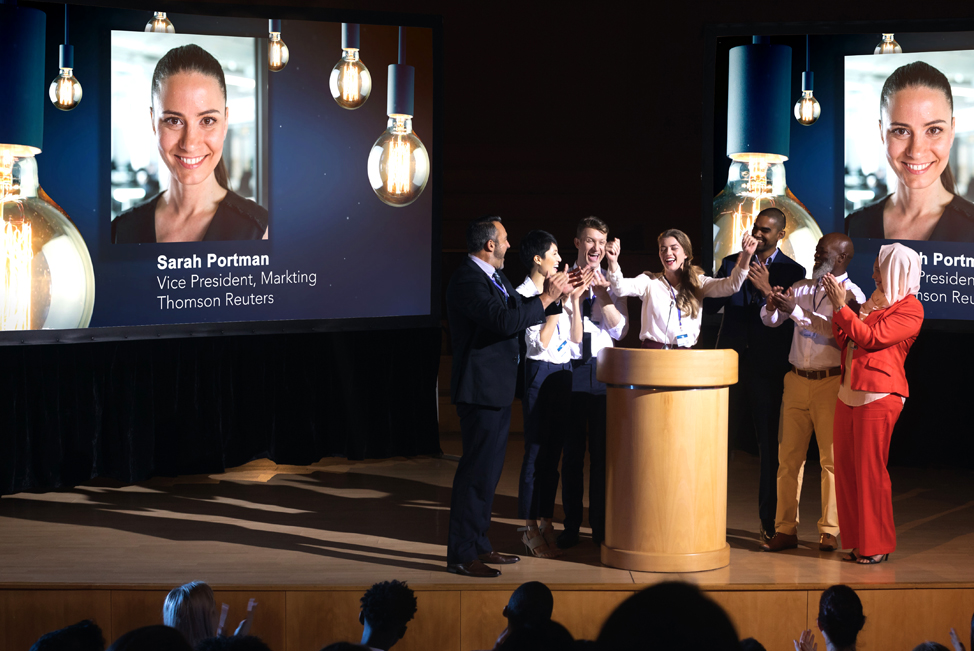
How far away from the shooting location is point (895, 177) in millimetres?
5266

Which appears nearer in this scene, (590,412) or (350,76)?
(590,412)

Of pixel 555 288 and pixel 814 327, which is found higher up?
pixel 555 288

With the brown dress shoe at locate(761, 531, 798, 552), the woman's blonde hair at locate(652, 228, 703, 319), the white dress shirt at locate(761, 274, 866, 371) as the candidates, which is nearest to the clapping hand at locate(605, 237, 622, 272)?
the woman's blonde hair at locate(652, 228, 703, 319)

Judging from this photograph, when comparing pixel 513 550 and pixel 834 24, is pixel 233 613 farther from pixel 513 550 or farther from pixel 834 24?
pixel 834 24

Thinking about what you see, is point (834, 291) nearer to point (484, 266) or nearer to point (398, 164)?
point (484, 266)

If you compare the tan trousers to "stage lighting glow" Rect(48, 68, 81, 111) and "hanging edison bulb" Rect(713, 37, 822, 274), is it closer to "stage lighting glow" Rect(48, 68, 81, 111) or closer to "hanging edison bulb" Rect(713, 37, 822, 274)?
"hanging edison bulb" Rect(713, 37, 822, 274)

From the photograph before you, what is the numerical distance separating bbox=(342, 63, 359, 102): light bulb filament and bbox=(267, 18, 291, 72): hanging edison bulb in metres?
0.34

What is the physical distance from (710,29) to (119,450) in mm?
4149

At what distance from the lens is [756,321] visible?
4.34m

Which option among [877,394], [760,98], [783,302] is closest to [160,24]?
[760,98]

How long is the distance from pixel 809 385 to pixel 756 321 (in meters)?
0.38

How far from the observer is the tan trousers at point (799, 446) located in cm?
412

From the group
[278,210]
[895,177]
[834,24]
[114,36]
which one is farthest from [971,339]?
[114,36]

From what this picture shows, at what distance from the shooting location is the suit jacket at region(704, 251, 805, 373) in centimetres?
427
